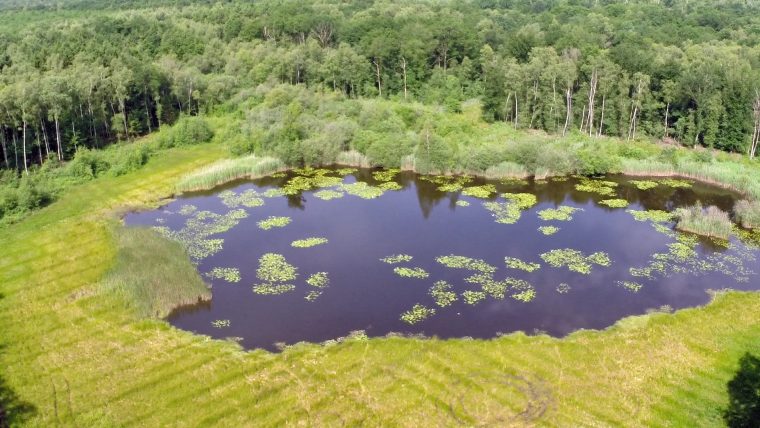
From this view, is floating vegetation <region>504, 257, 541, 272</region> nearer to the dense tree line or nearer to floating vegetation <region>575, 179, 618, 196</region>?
floating vegetation <region>575, 179, 618, 196</region>

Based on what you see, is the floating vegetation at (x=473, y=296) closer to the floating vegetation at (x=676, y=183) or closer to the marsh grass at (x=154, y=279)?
the marsh grass at (x=154, y=279)

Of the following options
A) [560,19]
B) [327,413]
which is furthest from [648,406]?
[560,19]

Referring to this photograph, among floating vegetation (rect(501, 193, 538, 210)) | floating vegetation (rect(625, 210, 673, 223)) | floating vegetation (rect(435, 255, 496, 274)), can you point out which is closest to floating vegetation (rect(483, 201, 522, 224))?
floating vegetation (rect(501, 193, 538, 210))

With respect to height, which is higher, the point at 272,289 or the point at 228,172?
the point at 228,172

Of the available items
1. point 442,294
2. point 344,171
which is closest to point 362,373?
point 442,294

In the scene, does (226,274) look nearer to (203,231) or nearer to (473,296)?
(203,231)

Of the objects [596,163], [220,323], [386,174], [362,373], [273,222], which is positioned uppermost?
[596,163]
